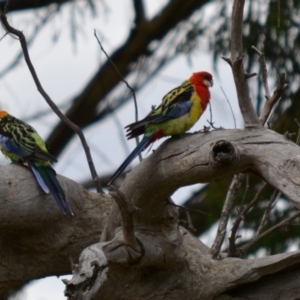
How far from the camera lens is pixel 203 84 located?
4676mm

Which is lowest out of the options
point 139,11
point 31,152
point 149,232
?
point 149,232

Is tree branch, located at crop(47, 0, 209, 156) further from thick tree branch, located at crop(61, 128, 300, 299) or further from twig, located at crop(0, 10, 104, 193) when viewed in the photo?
thick tree branch, located at crop(61, 128, 300, 299)

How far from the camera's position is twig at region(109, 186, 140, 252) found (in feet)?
12.0

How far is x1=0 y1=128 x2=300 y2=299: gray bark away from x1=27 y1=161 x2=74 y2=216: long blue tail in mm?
50

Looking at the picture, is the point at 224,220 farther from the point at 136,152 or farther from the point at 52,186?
the point at 52,186

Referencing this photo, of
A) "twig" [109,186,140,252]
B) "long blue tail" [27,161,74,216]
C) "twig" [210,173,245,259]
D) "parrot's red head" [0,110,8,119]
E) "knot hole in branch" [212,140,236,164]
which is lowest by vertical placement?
"twig" [109,186,140,252]

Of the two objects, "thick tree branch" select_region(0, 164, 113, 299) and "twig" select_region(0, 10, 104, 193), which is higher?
"twig" select_region(0, 10, 104, 193)

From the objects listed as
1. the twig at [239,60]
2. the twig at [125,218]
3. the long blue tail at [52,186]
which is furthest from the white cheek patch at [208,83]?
the twig at [125,218]

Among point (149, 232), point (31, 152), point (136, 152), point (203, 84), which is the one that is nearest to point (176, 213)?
point (149, 232)

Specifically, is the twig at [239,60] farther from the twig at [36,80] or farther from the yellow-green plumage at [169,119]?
the twig at [36,80]

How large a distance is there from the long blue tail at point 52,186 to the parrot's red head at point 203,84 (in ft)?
2.62

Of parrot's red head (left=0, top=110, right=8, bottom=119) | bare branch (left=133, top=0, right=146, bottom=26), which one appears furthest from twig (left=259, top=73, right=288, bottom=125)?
bare branch (left=133, top=0, right=146, bottom=26)

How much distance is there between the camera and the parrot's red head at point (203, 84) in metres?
4.51

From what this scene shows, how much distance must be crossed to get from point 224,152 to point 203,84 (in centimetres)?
100
